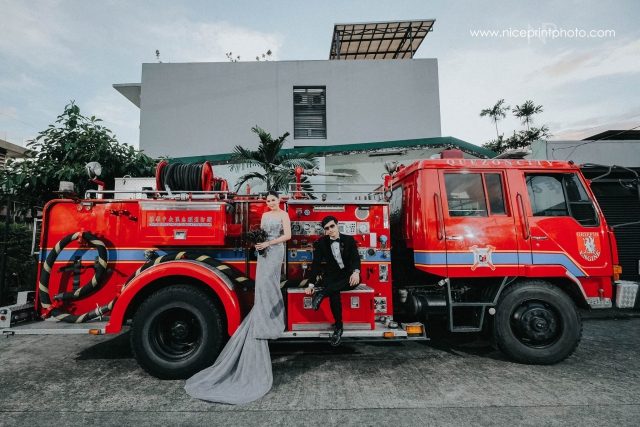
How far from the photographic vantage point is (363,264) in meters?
4.62

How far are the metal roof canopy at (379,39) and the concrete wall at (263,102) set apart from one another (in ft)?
7.17

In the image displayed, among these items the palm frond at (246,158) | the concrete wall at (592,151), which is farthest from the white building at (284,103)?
the concrete wall at (592,151)

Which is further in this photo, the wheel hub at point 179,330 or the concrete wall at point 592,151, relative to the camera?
the concrete wall at point 592,151

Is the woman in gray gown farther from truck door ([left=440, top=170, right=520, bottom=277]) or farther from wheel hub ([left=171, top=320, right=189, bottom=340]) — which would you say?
truck door ([left=440, top=170, right=520, bottom=277])

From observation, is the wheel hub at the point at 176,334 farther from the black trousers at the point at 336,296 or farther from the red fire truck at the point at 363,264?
the black trousers at the point at 336,296

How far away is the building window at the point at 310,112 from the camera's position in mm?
15859

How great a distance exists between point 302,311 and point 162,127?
14.0 metres

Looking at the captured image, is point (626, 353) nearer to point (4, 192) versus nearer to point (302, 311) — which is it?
point (302, 311)

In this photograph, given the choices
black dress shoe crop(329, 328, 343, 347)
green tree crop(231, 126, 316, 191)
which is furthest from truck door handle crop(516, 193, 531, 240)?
green tree crop(231, 126, 316, 191)

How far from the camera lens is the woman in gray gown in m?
3.68

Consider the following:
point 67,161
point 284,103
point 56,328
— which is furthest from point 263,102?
point 56,328

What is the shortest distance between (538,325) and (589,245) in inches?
51.1

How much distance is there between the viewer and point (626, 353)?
16.4ft

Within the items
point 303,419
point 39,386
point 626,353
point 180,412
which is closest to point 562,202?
point 626,353
